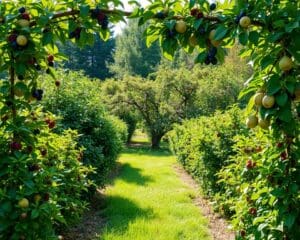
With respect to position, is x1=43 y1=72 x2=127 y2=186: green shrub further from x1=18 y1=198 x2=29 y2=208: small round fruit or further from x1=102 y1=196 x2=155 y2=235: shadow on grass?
x1=18 y1=198 x2=29 y2=208: small round fruit

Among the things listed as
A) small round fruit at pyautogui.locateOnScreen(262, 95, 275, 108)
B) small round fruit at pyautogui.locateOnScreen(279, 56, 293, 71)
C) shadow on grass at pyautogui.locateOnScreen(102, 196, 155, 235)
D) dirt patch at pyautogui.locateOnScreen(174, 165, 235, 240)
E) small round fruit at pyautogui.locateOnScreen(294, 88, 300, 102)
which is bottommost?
shadow on grass at pyautogui.locateOnScreen(102, 196, 155, 235)

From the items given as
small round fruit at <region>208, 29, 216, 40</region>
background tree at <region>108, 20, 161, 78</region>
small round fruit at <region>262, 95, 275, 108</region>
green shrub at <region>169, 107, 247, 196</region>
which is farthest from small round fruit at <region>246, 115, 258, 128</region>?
background tree at <region>108, 20, 161, 78</region>

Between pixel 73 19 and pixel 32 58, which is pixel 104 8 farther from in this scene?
pixel 32 58

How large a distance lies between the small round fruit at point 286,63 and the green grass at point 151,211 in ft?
→ 10.3

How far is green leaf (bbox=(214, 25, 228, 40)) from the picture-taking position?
1744mm

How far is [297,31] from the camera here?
1.67 meters

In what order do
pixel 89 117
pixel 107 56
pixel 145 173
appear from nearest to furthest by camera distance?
1. pixel 89 117
2. pixel 145 173
3. pixel 107 56

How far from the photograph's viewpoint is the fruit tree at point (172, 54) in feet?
5.73

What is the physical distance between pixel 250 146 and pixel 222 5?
4.66ft

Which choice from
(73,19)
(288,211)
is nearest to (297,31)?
(288,211)

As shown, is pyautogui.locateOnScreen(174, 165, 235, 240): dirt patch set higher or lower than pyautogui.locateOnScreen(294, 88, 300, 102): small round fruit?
lower

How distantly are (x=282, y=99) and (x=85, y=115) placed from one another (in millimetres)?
4668

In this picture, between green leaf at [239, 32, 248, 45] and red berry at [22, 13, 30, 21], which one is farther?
red berry at [22, 13, 30, 21]

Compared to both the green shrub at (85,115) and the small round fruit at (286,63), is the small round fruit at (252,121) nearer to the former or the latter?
the small round fruit at (286,63)
